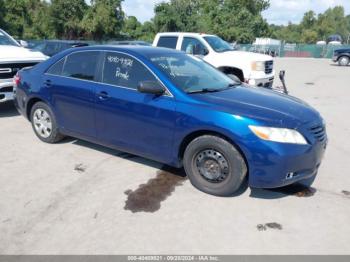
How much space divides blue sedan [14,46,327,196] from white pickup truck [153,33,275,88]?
470cm

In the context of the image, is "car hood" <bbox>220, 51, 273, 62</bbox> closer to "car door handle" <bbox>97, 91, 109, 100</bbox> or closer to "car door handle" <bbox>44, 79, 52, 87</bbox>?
"car door handle" <bbox>44, 79, 52, 87</bbox>

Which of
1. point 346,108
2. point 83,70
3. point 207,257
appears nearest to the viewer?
point 207,257

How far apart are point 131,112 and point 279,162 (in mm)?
1906

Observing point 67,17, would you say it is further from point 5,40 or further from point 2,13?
point 5,40

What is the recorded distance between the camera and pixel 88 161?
5285 mm

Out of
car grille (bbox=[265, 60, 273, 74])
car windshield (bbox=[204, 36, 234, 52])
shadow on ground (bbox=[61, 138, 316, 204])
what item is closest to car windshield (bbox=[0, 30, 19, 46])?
car windshield (bbox=[204, 36, 234, 52])

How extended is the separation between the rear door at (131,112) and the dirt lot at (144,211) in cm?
43

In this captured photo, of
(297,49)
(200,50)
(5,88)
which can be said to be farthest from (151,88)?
(297,49)

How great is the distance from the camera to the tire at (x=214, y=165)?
156 inches

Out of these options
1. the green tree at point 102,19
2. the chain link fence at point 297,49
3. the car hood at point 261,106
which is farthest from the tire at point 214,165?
the chain link fence at point 297,49

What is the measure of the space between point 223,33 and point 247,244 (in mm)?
52084

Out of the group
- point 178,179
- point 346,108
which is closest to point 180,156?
point 178,179

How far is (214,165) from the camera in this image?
4.16 metres

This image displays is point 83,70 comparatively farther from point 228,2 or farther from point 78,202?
point 228,2
